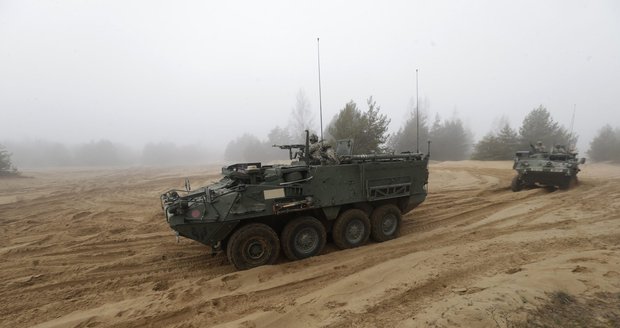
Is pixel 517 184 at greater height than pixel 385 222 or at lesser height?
greater

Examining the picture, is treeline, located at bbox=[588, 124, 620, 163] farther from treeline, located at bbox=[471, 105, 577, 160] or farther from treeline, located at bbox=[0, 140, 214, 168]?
treeline, located at bbox=[0, 140, 214, 168]

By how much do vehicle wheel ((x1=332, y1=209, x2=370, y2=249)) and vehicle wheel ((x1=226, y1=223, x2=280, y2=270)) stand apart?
1286 mm

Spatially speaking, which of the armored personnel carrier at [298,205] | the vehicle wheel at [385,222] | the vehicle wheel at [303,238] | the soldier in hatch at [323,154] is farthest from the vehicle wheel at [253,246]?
the vehicle wheel at [385,222]

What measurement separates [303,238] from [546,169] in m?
9.95

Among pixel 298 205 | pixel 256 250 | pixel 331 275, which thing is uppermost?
pixel 298 205

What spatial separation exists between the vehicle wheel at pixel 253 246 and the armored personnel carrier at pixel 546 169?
1042 cm

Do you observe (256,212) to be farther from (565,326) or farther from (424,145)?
(424,145)

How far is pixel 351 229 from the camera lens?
23.7ft

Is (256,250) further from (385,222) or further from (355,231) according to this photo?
(385,222)

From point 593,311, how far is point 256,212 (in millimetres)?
4470

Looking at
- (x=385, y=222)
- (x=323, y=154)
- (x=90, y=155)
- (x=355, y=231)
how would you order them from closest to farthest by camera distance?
(x=323, y=154)
(x=355, y=231)
(x=385, y=222)
(x=90, y=155)

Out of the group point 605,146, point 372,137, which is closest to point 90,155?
point 372,137

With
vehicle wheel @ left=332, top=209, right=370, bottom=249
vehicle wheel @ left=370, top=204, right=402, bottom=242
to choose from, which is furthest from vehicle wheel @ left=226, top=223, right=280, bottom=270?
vehicle wheel @ left=370, top=204, right=402, bottom=242

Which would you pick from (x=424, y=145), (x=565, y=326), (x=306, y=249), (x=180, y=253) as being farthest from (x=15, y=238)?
(x=424, y=145)
